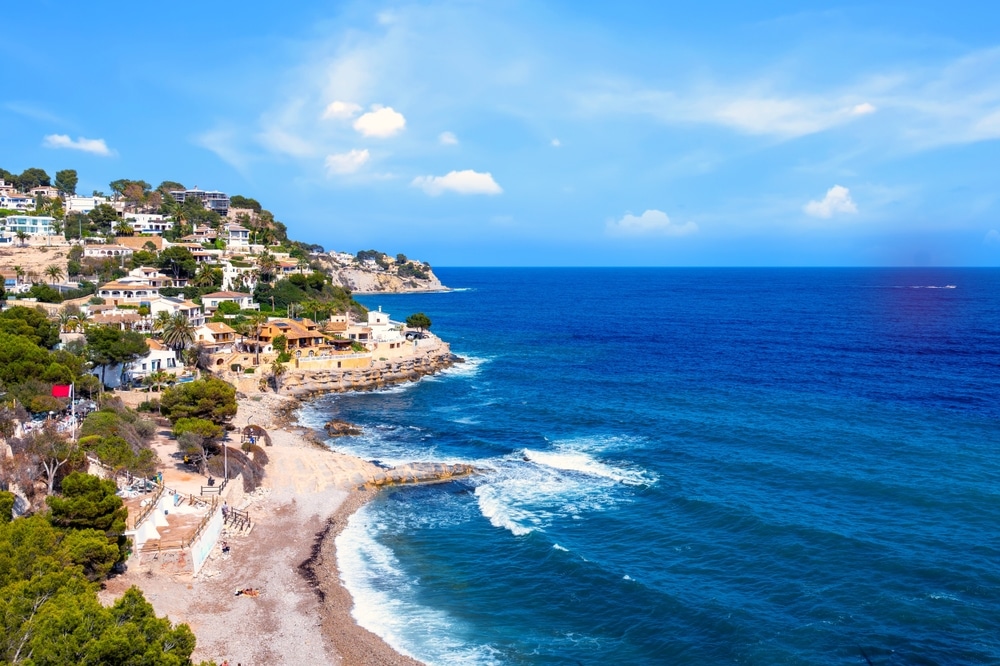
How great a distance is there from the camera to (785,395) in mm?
64562

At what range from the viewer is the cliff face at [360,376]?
7281cm

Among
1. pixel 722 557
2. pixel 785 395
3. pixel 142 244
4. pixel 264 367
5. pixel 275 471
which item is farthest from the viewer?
pixel 142 244

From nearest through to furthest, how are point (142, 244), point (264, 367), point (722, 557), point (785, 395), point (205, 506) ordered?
point (722, 557)
point (205, 506)
point (785, 395)
point (264, 367)
point (142, 244)

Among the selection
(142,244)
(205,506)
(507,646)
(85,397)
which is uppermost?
(142,244)

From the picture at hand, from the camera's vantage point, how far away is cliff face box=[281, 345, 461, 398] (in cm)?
7281

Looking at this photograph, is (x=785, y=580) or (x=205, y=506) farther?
(x=205, y=506)

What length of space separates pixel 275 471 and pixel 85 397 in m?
17.7

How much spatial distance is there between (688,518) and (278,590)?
21430mm

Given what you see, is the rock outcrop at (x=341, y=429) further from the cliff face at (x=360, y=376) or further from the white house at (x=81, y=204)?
the white house at (x=81, y=204)

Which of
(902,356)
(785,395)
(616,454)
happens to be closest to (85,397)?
(616,454)

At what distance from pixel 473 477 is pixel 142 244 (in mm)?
91400

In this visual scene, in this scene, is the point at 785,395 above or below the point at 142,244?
below

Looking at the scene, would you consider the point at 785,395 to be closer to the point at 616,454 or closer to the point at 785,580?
the point at 616,454

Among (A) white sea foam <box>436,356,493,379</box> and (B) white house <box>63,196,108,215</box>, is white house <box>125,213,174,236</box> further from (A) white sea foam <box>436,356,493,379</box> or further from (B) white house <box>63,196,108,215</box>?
(A) white sea foam <box>436,356,493,379</box>
